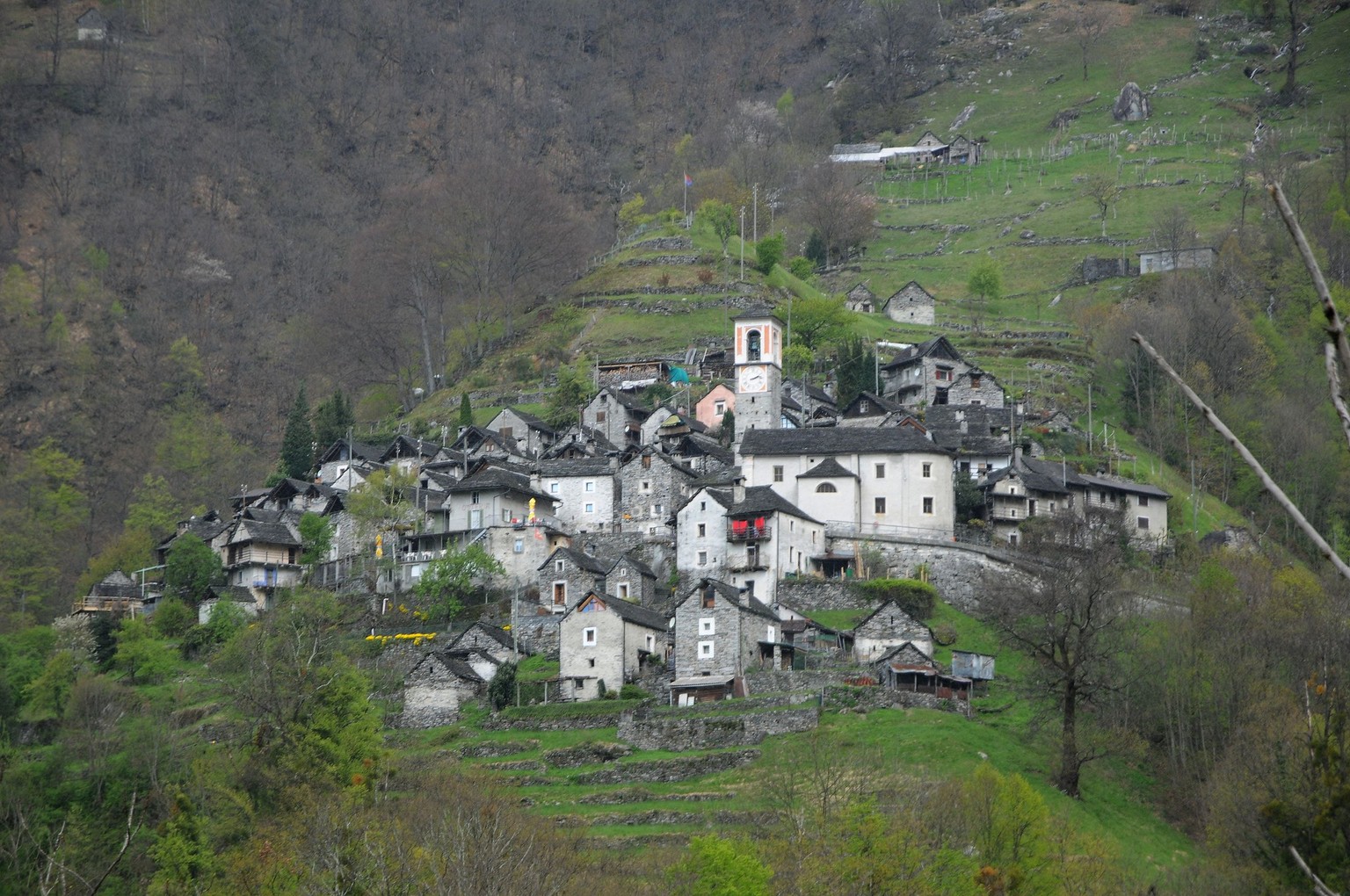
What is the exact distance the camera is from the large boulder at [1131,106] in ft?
551

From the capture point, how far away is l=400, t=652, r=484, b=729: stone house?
62969mm

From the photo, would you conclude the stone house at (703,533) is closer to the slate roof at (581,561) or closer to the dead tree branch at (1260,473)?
the slate roof at (581,561)

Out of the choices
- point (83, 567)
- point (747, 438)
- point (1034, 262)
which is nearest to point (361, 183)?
point (1034, 262)

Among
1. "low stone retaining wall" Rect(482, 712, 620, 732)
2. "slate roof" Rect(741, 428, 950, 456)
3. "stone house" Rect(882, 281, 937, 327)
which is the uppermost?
"stone house" Rect(882, 281, 937, 327)

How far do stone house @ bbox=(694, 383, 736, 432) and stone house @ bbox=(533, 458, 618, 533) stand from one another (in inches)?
493

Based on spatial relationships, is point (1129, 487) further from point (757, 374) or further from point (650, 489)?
point (650, 489)

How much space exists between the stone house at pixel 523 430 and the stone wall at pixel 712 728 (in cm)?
3401

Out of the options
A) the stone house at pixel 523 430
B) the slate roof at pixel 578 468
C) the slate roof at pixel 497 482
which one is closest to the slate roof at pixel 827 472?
the slate roof at pixel 578 468

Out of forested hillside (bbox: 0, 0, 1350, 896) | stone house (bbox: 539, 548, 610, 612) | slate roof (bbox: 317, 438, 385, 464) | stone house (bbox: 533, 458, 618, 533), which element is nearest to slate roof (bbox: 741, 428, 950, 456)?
stone house (bbox: 533, 458, 618, 533)

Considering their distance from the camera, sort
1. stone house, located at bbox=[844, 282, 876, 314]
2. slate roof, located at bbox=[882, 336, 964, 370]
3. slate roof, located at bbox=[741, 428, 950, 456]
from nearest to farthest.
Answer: slate roof, located at bbox=[741, 428, 950, 456] → slate roof, located at bbox=[882, 336, 964, 370] → stone house, located at bbox=[844, 282, 876, 314]

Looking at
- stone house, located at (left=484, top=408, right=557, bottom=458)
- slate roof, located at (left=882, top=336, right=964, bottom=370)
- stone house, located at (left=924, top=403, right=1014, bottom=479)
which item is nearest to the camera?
stone house, located at (left=924, top=403, right=1014, bottom=479)

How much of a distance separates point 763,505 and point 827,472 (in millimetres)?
5971

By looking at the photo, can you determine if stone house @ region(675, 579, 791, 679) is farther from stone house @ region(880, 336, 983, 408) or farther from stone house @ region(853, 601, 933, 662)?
stone house @ region(880, 336, 983, 408)

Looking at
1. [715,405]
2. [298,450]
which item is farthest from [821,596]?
[298,450]
